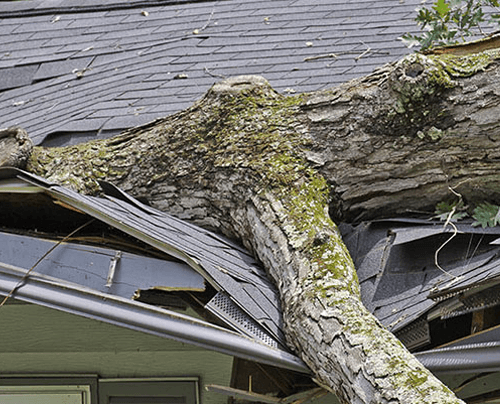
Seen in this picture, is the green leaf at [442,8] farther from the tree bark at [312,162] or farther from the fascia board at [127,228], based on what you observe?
the fascia board at [127,228]

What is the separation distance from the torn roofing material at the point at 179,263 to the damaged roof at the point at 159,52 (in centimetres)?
139

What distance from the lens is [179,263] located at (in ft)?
9.33

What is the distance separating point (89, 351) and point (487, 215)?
1821 mm

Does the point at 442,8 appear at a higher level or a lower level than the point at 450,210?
higher

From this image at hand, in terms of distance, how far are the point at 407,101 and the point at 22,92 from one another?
323 centimetres

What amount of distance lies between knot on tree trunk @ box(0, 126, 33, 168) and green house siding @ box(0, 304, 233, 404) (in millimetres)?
762

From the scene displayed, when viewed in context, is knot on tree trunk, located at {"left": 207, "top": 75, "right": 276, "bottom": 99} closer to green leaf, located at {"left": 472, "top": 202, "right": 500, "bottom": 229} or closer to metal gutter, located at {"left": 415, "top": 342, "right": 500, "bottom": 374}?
green leaf, located at {"left": 472, "top": 202, "right": 500, "bottom": 229}

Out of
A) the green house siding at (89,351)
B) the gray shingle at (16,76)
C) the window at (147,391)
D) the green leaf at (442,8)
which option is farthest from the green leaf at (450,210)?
the gray shingle at (16,76)

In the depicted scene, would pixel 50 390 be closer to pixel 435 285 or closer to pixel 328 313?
pixel 328 313

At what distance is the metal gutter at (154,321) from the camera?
256cm

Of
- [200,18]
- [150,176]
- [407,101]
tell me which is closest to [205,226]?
[150,176]

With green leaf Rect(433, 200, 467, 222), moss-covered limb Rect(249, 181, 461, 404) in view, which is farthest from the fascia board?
green leaf Rect(433, 200, 467, 222)

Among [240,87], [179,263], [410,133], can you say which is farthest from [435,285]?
[240,87]

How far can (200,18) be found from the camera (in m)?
6.06
